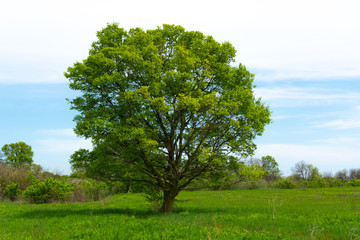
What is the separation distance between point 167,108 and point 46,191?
69.5 ft

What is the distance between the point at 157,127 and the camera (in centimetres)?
1944

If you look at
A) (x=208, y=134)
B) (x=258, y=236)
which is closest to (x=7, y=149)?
(x=208, y=134)

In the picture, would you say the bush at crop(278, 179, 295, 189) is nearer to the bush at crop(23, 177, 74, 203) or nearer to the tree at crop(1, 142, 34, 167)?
the bush at crop(23, 177, 74, 203)

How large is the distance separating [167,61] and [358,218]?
15.9 metres

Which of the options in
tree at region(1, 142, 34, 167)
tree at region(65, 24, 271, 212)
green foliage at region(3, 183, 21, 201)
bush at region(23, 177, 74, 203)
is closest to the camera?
tree at region(65, 24, 271, 212)

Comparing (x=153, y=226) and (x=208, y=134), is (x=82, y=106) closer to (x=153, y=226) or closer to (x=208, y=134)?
(x=208, y=134)

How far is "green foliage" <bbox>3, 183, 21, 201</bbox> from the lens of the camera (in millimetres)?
35031

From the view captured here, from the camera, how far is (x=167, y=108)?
679 inches

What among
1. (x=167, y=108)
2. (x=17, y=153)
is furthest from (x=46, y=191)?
(x=17, y=153)

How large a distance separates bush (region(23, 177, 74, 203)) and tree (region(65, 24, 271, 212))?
46.1 ft

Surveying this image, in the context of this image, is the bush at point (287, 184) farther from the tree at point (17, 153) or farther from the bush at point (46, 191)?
the tree at point (17, 153)

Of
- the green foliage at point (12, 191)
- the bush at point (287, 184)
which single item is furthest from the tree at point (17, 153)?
the bush at point (287, 184)

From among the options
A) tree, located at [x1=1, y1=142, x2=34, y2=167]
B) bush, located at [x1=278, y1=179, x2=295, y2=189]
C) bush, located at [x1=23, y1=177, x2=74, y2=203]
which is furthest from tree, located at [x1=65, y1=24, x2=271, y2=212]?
tree, located at [x1=1, y1=142, x2=34, y2=167]

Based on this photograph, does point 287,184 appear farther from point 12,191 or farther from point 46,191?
point 12,191
